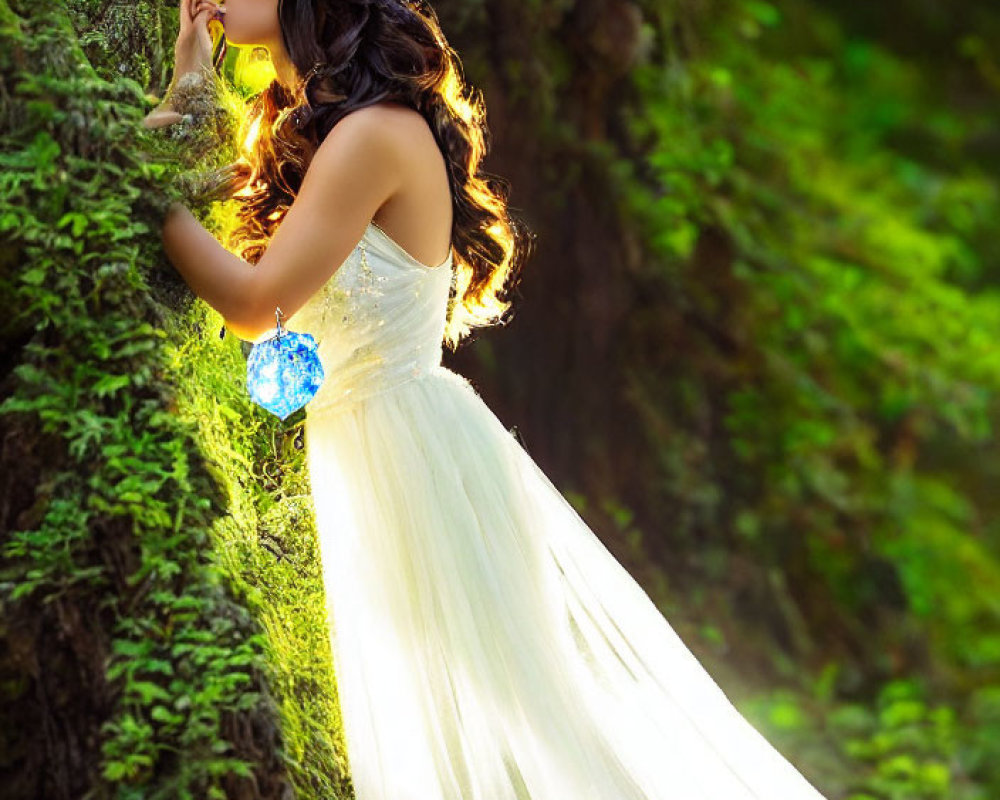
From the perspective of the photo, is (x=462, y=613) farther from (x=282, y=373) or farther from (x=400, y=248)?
(x=400, y=248)

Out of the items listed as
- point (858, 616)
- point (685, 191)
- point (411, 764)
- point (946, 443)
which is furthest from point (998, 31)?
point (411, 764)

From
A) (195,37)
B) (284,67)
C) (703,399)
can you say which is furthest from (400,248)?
(703,399)

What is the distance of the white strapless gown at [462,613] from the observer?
202 centimetres

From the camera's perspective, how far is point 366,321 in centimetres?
219

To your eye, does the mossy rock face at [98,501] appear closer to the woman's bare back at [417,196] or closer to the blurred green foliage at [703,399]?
the blurred green foliage at [703,399]

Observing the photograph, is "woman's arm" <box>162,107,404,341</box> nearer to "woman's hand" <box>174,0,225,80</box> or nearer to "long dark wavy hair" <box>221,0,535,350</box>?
"long dark wavy hair" <box>221,0,535,350</box>

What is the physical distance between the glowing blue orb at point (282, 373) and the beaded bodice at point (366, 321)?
9.1 inches

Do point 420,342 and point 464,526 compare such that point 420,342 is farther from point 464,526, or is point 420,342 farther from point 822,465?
point 822,465

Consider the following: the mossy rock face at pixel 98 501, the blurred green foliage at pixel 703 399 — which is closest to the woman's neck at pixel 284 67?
the blurred green foliage at pixel 703 399

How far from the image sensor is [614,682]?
2.25 m

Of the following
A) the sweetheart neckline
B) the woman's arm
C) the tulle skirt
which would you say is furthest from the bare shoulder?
A: the tulle skirt

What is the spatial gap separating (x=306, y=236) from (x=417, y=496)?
47 centimetres

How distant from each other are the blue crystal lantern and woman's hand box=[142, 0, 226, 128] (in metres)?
0.59

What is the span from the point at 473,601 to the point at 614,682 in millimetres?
343
